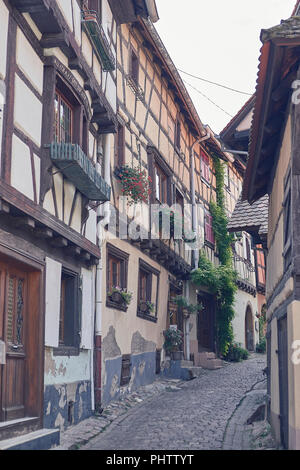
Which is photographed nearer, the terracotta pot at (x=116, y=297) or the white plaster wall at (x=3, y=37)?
the white plaster wall at (x=3, y=37)

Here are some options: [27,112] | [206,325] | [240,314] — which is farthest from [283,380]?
[240,314]

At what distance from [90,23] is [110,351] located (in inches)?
212

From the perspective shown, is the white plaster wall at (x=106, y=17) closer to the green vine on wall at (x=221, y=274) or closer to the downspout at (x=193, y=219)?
the downspout at (x=193, y=219)

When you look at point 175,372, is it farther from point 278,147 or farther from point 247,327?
point 247,327

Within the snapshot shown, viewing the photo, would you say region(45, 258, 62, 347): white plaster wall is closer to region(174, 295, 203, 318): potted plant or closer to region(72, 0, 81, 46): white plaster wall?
region(72, 0, 81, 46): white plaster wall

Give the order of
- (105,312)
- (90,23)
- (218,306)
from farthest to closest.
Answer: (218,306)
(105,312)
(90,23)

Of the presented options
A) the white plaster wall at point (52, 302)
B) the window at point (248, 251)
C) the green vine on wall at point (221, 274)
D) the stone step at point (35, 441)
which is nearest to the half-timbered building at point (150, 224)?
the green vine on wall at point (221, 274)

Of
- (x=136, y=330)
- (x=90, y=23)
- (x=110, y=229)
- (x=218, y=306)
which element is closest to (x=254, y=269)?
(x=218, y=306)

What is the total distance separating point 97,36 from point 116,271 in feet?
14.5

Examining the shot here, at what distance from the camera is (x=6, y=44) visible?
6.82 meters

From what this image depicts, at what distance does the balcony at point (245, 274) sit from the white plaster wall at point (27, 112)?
1580 cm

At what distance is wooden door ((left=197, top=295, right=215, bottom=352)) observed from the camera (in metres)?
19.9

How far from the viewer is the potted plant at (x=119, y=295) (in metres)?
11.2

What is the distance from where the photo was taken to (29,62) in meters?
7.54
